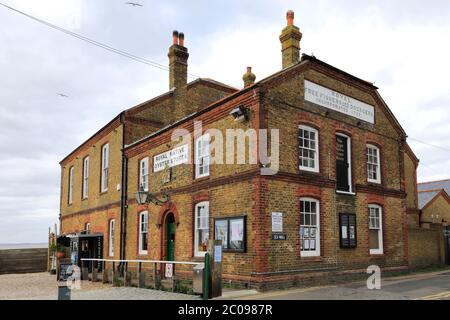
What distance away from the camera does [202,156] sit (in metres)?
16.8

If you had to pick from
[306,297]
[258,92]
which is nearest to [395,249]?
[306,297]

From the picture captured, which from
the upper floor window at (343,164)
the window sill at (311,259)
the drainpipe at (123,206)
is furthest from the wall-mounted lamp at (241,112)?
the drainpipe at (123,206)

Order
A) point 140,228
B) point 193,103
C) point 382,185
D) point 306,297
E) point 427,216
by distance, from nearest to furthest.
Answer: point 306,297, point 382,185, point 140,228, point 193,103, point 427,216

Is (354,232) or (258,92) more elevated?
(258,92)

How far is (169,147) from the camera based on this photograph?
61.7 feet

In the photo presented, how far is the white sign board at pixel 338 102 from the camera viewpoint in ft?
52.6

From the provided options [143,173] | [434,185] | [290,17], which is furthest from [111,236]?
[434,185]

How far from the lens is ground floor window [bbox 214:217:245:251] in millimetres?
14070

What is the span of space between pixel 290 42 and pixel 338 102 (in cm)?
286

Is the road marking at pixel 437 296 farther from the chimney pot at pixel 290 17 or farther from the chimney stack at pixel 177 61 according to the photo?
the chimney stack at pixel 177 61

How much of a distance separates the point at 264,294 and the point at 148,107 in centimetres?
1327

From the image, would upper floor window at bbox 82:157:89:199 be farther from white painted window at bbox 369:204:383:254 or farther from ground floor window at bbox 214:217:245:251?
white painted window at bbox 369:204:383:254

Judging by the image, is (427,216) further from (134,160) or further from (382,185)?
(134,160)

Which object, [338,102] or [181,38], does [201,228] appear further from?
[181,38]
